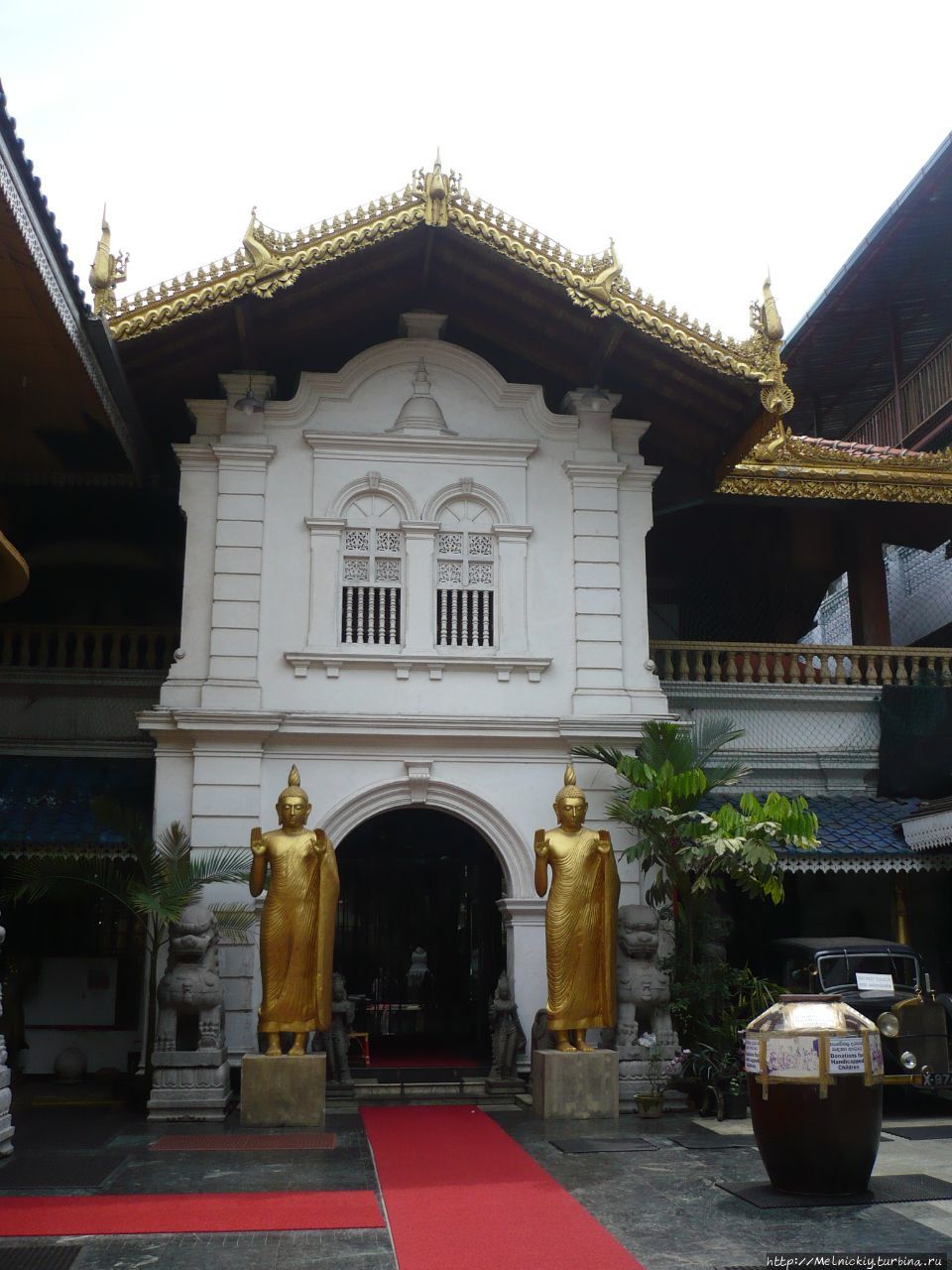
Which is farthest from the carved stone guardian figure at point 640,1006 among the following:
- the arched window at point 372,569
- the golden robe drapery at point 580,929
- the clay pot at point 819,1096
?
the arched window at point 372,569

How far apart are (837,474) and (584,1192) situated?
9444mm

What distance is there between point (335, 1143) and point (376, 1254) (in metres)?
3.14

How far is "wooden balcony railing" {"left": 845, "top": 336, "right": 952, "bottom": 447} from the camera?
16.4 m

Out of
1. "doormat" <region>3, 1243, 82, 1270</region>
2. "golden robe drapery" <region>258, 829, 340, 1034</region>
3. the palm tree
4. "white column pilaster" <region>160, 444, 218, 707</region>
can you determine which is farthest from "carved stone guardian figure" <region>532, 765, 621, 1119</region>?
"doormat" <region>3, 1243, 82, 1270</region>

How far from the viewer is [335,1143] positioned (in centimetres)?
914

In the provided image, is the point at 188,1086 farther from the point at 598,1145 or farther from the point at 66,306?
the point at 66,306

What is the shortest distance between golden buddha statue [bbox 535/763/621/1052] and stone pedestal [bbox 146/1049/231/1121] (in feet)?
9.15

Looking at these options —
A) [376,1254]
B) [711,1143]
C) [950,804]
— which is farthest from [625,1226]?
[950,804]

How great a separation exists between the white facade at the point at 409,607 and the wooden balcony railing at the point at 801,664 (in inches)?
52.5

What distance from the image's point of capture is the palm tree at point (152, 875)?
424 inches

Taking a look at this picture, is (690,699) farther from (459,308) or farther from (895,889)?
(459,308)

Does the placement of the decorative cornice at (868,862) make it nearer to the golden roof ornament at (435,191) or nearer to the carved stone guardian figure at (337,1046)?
the carved stone guardian figure at (337,1046)

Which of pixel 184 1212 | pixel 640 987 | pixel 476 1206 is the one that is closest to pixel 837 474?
pixel 640 987

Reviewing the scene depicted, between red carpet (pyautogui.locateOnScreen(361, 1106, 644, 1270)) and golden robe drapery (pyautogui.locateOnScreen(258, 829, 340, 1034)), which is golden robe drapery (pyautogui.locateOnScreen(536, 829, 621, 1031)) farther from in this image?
golden robe drapery (pyautogui.locateOnScreen(258, 829, 340, 1034))
